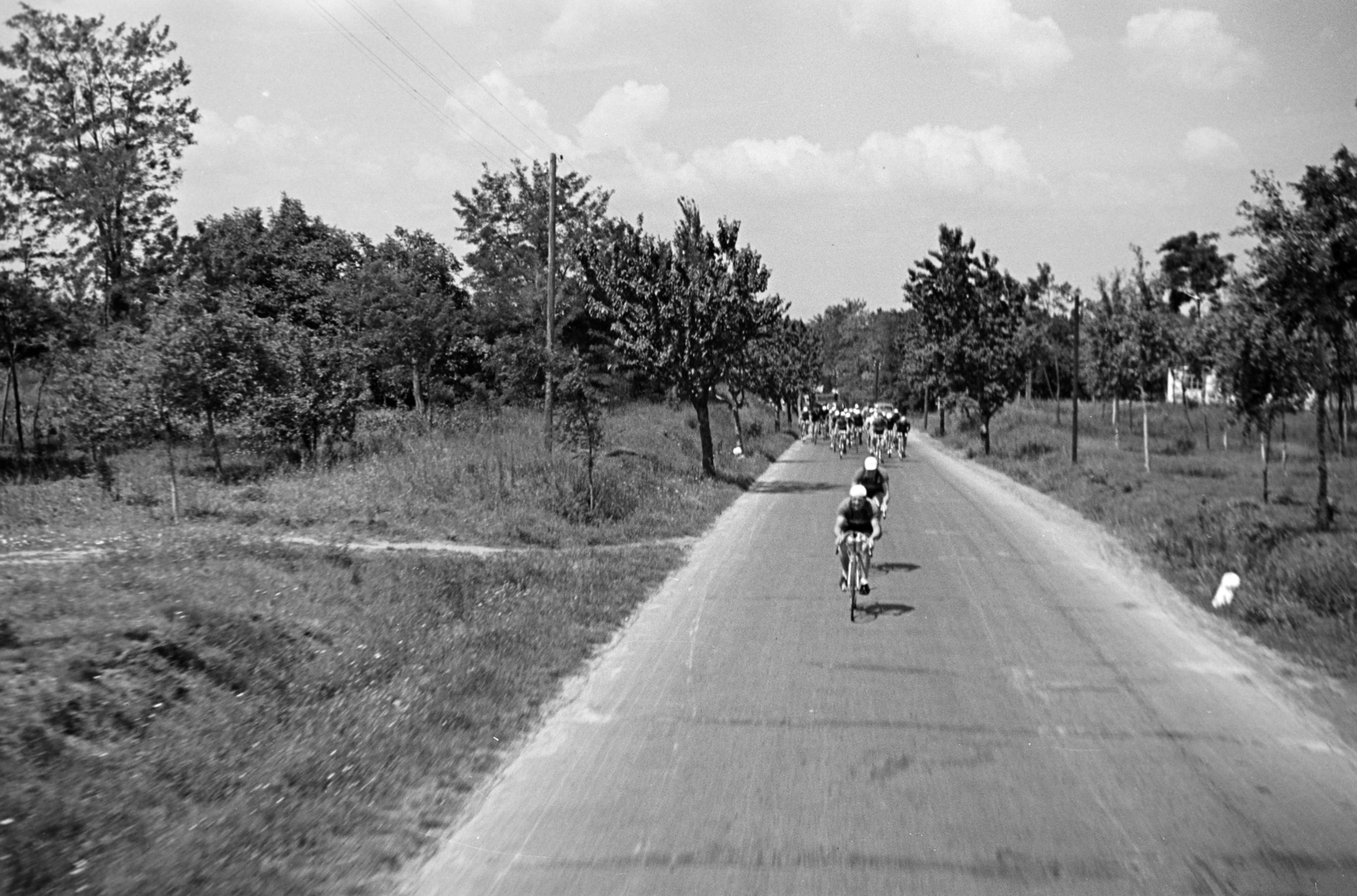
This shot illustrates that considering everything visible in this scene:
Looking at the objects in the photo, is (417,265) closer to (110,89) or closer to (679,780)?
(110,89)

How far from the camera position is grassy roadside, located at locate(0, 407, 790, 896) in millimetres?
5340

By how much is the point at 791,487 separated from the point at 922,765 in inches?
848

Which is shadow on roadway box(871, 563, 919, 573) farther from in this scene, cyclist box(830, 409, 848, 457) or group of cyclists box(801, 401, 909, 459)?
cyclist box(830, 409, 848, 457)

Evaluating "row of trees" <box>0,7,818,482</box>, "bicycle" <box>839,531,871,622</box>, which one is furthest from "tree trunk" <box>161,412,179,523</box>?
"bicycle" <box>839,531,871,622</box>

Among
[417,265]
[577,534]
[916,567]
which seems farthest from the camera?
A: [417,265]

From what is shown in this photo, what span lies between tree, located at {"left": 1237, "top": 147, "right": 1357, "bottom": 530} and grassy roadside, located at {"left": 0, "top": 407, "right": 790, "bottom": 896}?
38.1ft

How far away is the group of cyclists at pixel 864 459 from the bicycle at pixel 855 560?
0.01 m

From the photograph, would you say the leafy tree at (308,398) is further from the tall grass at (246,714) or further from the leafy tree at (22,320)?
the tall grass at (246,714)

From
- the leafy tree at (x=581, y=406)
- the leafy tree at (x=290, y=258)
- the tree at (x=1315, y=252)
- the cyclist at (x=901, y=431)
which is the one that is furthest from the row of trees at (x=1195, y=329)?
the leafy tree at (x=290, y=258)

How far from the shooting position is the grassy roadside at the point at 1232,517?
11336 mm

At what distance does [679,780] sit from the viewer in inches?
260

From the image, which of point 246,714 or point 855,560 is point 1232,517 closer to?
point 855,560

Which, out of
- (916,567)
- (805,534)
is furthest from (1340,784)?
(805,534)

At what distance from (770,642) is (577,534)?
324 inches
